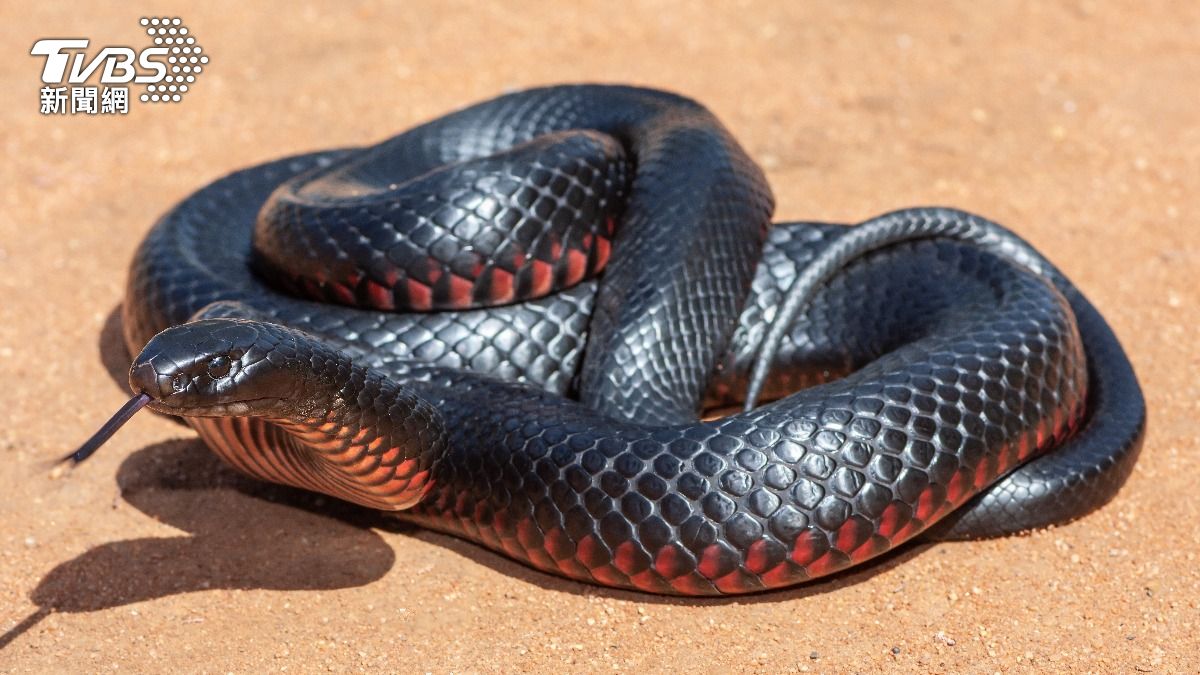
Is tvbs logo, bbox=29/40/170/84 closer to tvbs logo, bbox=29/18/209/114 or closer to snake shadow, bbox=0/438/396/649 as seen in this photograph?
tvbs logo, bbox=29/18/209/114

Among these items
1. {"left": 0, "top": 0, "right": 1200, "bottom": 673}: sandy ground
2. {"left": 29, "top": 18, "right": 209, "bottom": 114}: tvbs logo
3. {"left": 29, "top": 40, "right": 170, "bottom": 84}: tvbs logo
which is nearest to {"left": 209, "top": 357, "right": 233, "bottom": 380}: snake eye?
{"left": 0, "top": 0, "right": 1200, "bottom": 673}: sandy ground

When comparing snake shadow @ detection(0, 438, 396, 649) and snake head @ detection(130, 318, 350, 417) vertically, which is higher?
snake head @ detection(130, 318, 350, 417)

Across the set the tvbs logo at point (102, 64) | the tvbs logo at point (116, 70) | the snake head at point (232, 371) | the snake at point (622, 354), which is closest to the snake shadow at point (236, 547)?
the snake at point (622, 354)

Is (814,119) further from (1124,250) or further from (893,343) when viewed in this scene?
(893,343)

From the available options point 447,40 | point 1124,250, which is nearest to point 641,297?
point 1124,250

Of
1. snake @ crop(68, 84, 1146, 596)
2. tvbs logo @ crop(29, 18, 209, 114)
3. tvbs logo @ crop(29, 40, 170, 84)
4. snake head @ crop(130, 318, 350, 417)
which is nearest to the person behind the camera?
snake head @ crop(130, 318, 350, 417)

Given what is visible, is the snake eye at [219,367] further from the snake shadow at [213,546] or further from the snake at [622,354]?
the snake shadow at [213,546]

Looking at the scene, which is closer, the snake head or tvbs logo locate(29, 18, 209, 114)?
the snake head
